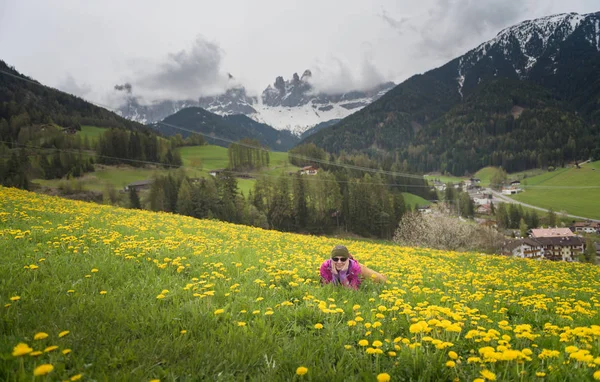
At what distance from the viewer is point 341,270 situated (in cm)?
682

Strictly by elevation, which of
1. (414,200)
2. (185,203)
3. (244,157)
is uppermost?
(244,157)

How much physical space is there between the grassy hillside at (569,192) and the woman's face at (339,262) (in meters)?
175

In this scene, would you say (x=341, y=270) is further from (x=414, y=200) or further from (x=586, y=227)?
(x=586, y=227)

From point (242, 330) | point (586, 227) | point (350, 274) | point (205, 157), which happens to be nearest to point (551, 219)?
point (586, 227)

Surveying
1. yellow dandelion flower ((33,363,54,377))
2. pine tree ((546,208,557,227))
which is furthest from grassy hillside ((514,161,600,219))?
yellow dandelion flower ((33,363,54,377))

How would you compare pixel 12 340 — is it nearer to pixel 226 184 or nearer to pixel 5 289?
pixel 5 289

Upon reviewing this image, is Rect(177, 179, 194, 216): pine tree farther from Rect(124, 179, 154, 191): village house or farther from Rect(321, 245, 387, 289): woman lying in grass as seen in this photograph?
Rect(321, 245, 387, 289): woman lying in grass

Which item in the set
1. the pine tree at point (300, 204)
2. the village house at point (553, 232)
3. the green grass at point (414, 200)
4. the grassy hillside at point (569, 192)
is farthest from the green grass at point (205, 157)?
the grassy hillside at point (569, 192)

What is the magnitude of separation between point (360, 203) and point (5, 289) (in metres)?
101

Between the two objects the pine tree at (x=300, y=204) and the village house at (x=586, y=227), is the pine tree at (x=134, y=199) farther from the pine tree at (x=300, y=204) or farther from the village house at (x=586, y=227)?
the village house at (x=586, y=227)

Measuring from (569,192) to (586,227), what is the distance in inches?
1668

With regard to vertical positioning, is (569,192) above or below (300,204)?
below

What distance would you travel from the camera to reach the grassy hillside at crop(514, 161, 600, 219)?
13962 cm

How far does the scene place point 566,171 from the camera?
190 m
